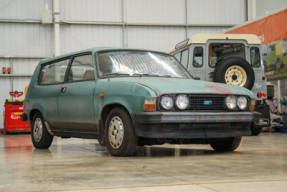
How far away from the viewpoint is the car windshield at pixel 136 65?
6.22 meters

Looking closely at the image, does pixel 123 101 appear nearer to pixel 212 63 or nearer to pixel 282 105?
pixel 212 63

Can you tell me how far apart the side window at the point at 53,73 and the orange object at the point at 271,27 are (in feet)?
27.9

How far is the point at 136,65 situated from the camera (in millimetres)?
6348

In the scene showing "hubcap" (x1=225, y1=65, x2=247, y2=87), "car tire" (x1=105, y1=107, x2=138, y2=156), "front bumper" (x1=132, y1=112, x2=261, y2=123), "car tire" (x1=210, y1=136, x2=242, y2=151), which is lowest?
"car tire" (x1=210, y1=136, x2=242, y2=151)

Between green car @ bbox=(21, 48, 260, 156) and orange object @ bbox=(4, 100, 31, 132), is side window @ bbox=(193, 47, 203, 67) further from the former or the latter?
orange object @ bbox=(4, 100, 31, 132)

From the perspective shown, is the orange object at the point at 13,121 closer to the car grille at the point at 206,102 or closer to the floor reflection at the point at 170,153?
the floor reflection at the point at 170,153

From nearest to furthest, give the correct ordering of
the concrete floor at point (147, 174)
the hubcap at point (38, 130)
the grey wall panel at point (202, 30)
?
the concrete floor at point (147, 174) → the hubcap at point (38, 130) → the grey wall panel at point (202, 30)

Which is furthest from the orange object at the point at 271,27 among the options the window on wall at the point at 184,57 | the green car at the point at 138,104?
the green car at the point at 138,104

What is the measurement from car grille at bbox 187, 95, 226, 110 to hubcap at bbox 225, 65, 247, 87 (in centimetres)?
455

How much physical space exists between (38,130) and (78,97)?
158 centimetres

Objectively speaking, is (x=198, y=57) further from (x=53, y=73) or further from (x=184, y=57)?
(x=53, y=73)

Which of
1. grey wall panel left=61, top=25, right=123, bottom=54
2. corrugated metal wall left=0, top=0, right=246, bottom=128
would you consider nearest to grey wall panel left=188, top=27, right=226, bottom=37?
corrugated metal wall left=0, top=0, right=246, bottom=128

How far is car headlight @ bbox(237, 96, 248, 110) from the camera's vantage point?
584 cm

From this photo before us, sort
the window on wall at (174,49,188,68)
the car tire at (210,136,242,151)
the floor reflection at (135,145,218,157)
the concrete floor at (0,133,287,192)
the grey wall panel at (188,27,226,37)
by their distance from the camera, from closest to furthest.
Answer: the concrete floor at (0,133,287,192), the floor reflection at (135,145,218,157), the car tire at (210,136,242,151), the window on wall at (174,49,188,68), the grey wall panel at (188,27,226,37)
